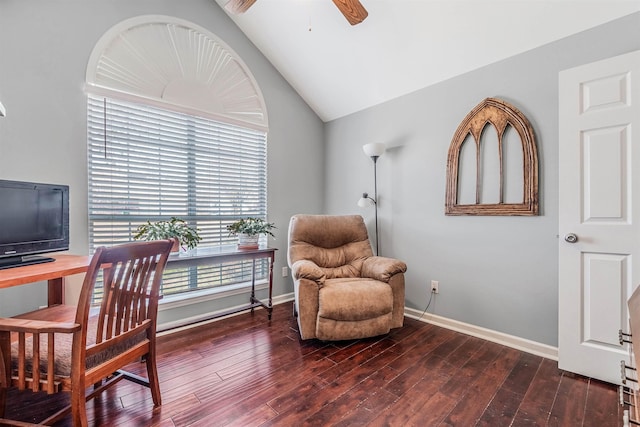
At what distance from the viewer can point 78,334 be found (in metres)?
1.17

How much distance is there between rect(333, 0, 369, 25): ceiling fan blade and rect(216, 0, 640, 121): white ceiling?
55 cm

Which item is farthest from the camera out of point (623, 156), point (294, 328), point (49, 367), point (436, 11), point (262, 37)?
point (262, 37)

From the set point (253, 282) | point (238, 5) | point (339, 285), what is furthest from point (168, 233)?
point (238, 5)

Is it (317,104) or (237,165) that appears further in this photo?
(317,104)

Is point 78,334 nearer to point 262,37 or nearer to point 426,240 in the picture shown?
point 426,240

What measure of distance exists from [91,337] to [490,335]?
2810 millimetres

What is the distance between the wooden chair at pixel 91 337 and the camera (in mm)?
1161

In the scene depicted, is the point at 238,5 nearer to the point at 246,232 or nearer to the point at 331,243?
the point at 246,232

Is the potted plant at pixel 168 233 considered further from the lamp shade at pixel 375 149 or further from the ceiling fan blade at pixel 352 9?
the ceiling fan blade at pixel 352 9

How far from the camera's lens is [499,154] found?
2379 millimetres

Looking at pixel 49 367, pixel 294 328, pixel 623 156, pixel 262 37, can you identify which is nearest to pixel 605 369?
pixel 623 156

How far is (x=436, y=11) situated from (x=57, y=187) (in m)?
3.03

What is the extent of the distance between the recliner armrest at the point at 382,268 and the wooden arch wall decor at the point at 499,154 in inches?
27.3

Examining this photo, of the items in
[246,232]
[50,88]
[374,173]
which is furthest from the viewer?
[374,173]
